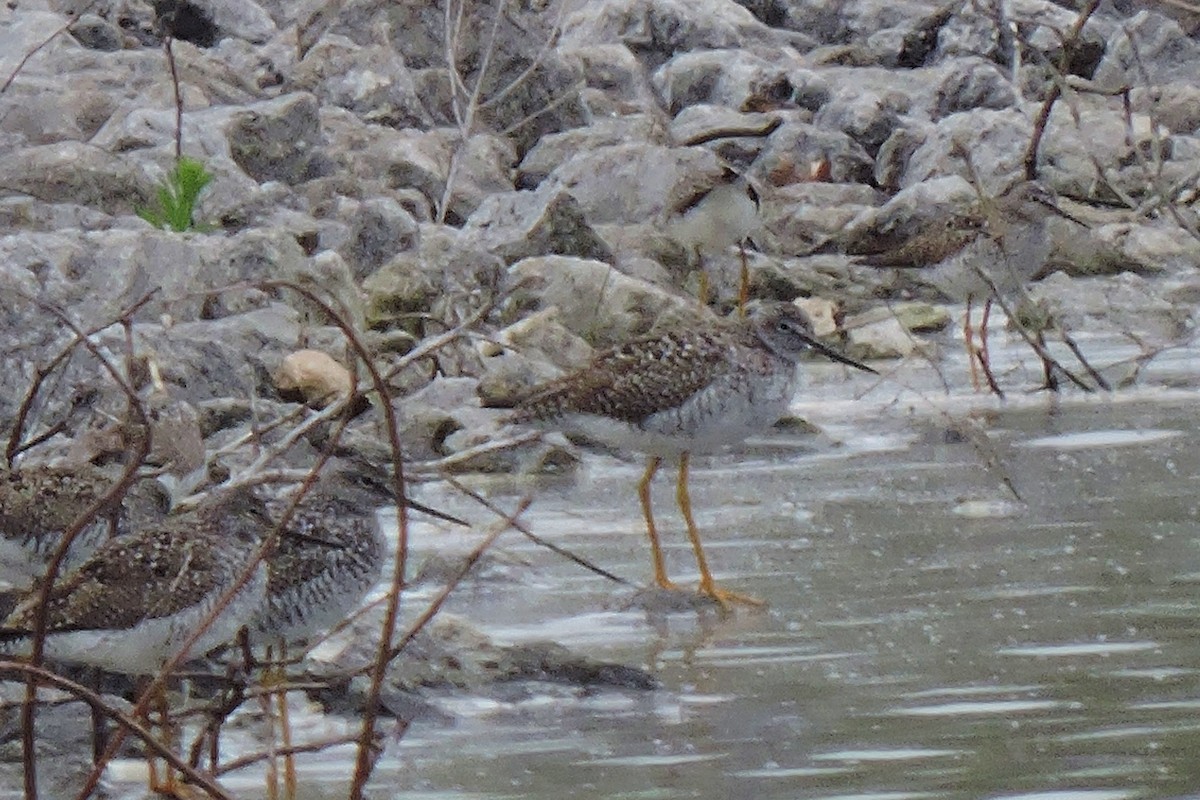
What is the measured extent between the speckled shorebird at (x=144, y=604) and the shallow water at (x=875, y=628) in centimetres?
49

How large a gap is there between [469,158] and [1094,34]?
9.16 m

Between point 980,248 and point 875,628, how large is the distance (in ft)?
23.1

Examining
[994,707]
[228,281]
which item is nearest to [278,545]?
[994,707]

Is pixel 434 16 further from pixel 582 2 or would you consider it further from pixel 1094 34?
pixel 1094 34

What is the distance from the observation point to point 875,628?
774 centimetres

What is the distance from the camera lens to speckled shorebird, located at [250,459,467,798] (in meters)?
7.05

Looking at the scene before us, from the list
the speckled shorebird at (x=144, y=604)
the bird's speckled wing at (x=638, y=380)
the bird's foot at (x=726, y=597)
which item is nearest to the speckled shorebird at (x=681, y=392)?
the bird's speckled wing at (x=638, y=380)

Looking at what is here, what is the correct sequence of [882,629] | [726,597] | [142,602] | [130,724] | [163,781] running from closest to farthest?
[130,724], [163,781], [142,602], [882,629], [726,597]

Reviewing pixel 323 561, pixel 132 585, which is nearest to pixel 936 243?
pixel 323 561

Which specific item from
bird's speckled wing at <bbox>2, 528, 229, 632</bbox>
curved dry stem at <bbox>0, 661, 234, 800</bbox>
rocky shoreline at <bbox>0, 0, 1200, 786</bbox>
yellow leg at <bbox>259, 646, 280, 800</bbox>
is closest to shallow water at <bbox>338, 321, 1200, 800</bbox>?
yellow leg at <bbox>259, 646, 280, 800</bbox>

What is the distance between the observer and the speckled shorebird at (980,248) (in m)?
14.4

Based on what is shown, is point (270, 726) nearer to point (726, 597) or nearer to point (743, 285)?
point (726, 597)

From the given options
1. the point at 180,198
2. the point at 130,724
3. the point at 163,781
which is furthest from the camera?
the point at 180,198

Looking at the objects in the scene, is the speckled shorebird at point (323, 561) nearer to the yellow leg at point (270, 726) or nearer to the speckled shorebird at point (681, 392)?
the yellow leg at point (270, 726)
